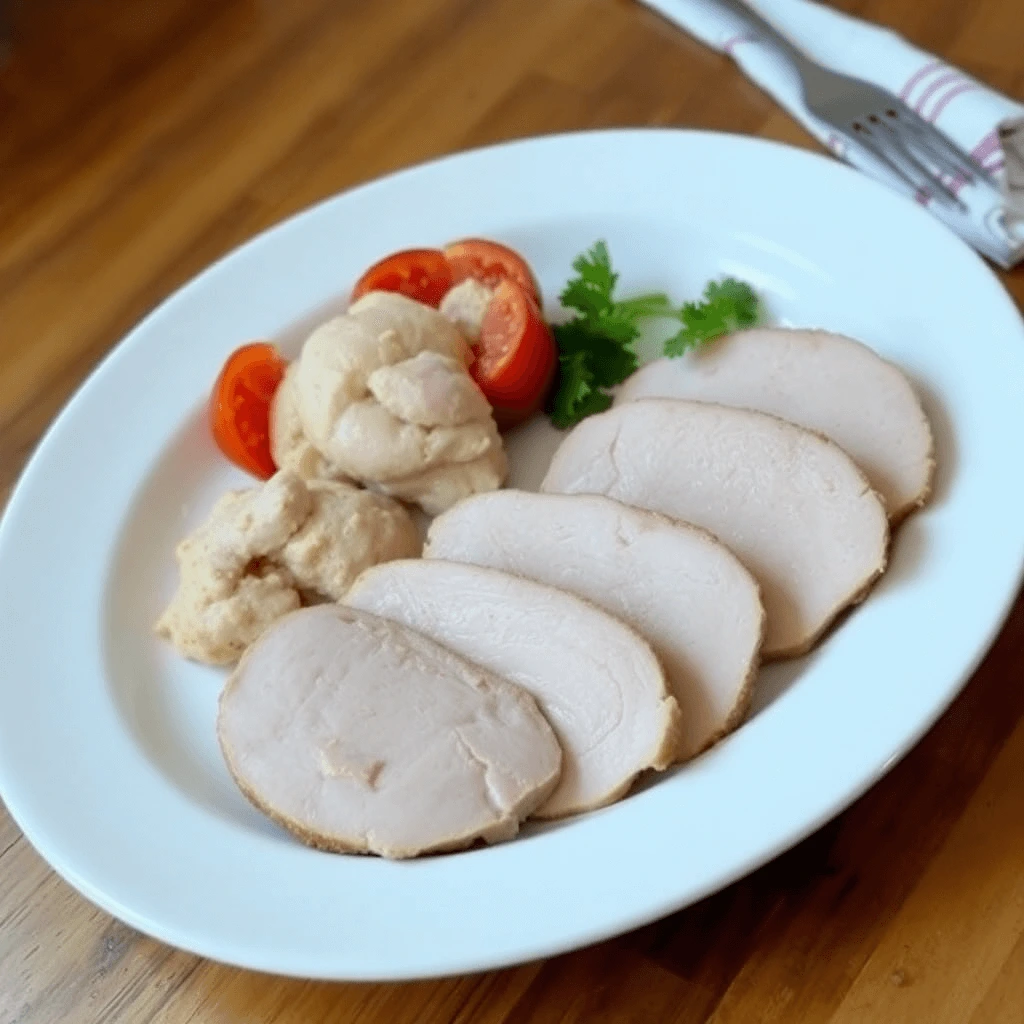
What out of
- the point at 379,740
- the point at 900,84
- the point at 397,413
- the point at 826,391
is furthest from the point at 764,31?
the point at 379,740

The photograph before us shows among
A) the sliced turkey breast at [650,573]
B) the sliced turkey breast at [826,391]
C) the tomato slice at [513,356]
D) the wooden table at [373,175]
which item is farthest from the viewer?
the tomato slice at [513,356]

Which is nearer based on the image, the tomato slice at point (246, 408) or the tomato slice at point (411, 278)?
the tomato slice at point (246, 408)

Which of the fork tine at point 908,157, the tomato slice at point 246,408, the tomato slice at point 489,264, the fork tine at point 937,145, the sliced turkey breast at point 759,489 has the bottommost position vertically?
the tomato slice at point 246,408

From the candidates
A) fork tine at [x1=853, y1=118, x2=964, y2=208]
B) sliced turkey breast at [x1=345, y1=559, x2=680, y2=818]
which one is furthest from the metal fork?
sliced turkey breast at [x1=345, y1=559, x2=680, y2=818]

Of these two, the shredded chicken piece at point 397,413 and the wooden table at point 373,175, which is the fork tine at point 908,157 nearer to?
the wooden table at point 373,175

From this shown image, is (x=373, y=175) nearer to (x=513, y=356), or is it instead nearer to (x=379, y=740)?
(x=513, y=356)

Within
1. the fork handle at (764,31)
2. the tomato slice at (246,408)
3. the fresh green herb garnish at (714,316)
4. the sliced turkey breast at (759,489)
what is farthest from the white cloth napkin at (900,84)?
the tomato slice at (246,408)

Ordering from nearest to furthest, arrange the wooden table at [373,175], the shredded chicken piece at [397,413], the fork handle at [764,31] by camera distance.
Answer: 1. the wooden table at [373,175]
2. the shredded chicken piece at [397,413]
3. the fork handle at [764,31]
